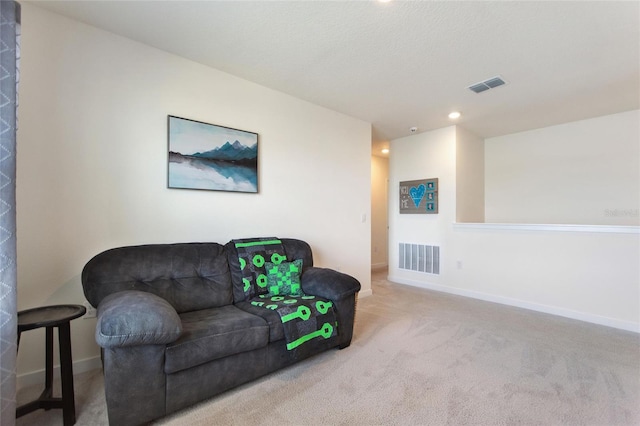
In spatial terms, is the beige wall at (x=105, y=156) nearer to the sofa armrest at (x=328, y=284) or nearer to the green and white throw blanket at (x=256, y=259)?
the green and white throw blanket at (x=256, y=259)

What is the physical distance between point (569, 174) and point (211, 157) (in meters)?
4.87

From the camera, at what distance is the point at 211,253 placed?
2.45 metres

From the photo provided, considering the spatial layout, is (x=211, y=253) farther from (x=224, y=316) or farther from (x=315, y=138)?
(x=315, y=138)

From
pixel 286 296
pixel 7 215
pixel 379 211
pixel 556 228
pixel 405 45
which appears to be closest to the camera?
pixel 7 215

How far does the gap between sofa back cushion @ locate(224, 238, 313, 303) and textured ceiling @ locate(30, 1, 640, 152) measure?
1664mm

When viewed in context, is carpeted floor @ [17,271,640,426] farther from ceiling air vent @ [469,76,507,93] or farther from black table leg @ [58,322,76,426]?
ceiling air vent @ [469,76,507,93]

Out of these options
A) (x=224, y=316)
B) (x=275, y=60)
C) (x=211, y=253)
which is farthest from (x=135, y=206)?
(x=275, y=60)

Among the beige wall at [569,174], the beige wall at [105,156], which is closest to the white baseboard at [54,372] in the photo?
the beige wall at [105,156]

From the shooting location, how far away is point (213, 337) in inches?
68.4

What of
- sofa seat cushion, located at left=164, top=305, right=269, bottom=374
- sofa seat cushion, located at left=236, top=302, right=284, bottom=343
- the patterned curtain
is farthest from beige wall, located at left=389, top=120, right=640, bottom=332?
the patterned curtain

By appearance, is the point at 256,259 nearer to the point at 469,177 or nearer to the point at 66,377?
the point at 66,377

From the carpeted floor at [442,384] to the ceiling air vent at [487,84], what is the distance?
97.6 inches

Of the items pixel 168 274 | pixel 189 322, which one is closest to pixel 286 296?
pixel 189 322

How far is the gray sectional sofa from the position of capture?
148cm
